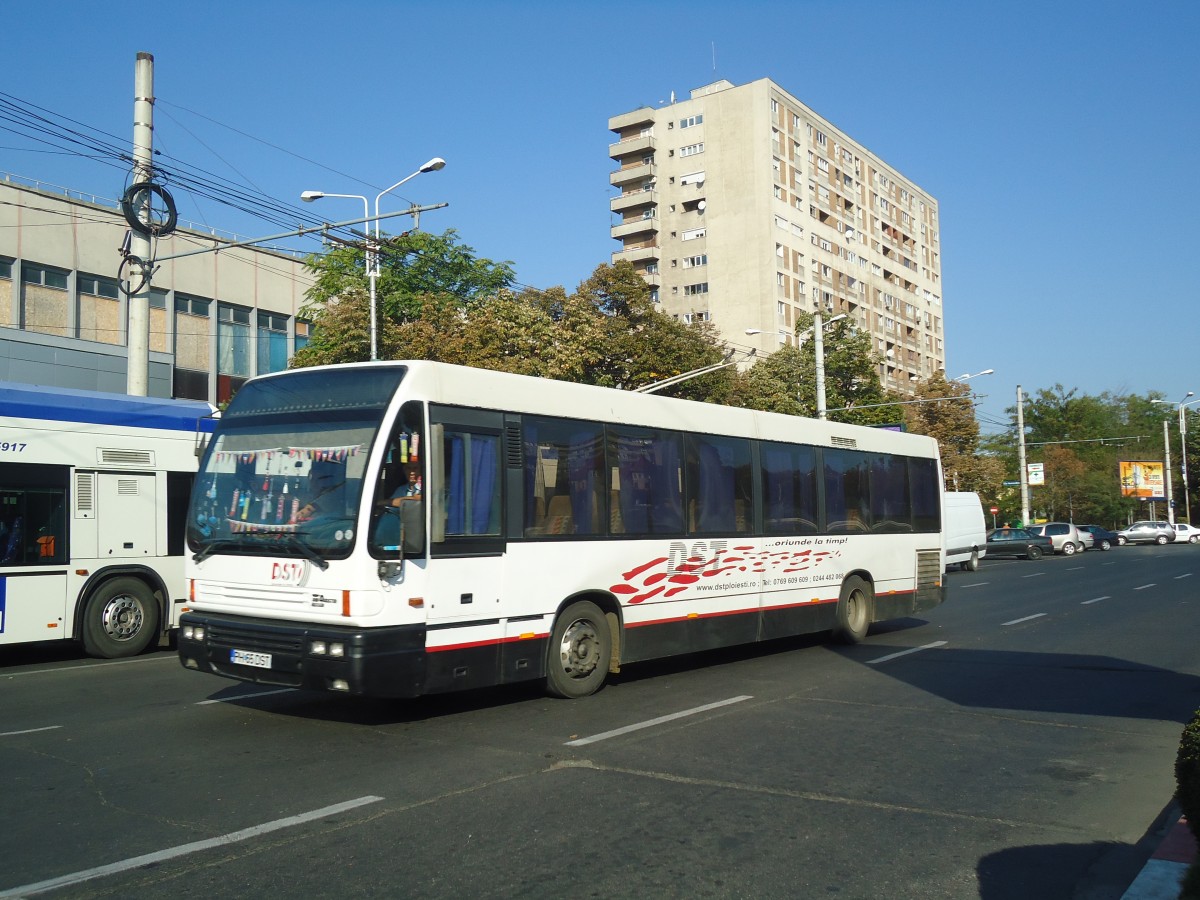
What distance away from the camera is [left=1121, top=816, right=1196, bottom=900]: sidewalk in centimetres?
470

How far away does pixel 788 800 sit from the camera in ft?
21.2

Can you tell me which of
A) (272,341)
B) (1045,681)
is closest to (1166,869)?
(1045,681)

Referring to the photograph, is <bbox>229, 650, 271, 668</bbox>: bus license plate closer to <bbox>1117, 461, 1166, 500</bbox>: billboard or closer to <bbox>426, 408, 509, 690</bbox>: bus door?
<bbox>426, 408, 509, 690</bbox>: bus door

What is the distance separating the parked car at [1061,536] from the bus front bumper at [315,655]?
48668 millimetres

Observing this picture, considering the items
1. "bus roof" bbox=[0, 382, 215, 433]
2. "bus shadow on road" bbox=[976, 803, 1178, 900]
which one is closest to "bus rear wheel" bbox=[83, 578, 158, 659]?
"bus roof" bbox=[0, 382, 215, 433]

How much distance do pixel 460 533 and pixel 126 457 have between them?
711cm

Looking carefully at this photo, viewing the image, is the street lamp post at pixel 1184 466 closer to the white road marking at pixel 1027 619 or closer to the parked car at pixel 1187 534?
the parked car at pixel 1187 534

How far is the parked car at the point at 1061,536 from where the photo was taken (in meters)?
52.0

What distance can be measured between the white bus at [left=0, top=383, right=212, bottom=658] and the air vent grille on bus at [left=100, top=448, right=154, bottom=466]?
1 cm

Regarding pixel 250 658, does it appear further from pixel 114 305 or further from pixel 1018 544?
pixel 1018 544

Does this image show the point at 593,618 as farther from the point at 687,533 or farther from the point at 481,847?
the point at 481,847

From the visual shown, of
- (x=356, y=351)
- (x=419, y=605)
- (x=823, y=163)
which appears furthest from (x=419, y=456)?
(x=823, y=163)

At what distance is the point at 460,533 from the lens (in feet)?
29.3

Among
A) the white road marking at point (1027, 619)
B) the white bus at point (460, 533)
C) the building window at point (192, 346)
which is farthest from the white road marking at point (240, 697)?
the building window at point (192, 346)
